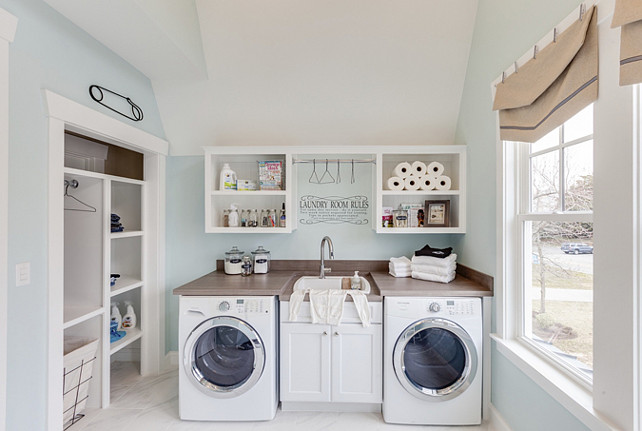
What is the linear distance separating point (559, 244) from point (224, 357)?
2085mm

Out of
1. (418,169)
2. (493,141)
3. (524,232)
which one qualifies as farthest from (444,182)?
(524,232)

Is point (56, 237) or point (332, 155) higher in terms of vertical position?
point (332, 155)

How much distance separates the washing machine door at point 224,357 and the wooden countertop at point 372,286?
21 centimetres

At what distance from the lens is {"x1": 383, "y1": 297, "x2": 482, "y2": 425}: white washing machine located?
6.55ft

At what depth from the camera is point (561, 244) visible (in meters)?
1.52

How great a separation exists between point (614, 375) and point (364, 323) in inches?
47.3

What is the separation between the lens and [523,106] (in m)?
1.59

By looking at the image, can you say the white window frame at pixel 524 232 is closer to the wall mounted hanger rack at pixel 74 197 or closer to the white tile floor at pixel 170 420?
the white tile floor at pixel 170 420

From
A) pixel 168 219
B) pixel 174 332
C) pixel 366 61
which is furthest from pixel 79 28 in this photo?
pixel 174 332

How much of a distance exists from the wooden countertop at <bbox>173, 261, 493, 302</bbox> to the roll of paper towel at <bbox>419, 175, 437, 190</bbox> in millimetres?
691

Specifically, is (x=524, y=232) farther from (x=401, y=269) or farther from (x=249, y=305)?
(x=249, y=305)

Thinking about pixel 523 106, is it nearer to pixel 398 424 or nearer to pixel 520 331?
pixel 520 331

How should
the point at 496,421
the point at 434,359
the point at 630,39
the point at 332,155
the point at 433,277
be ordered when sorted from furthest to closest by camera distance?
the point at 332,155 → the point at 433,277 → the point at 434,359 → the point at 496,421 → the point at 630,39

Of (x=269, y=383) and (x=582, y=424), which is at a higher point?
(x=582, y=424)
